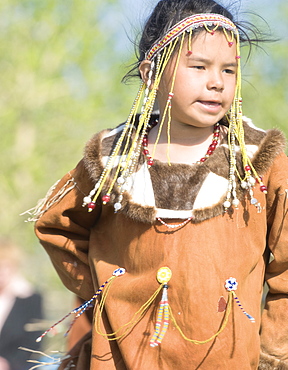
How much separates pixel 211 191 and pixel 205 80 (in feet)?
1.15

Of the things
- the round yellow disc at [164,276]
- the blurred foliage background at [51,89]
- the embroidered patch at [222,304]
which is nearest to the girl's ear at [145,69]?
the round yellow disc at [164,276]

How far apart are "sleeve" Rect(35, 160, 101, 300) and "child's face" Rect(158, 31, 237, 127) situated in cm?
49

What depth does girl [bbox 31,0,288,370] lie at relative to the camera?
80.4 inches

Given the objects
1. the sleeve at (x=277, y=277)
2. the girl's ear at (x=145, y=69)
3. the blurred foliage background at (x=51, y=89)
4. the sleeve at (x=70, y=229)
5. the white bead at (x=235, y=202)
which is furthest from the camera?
the blurred foliage background at (x=51, y=89)

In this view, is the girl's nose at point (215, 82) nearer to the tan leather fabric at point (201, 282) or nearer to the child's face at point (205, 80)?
the child's face at point (205, 80)

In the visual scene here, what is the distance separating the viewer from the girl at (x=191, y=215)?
204cm

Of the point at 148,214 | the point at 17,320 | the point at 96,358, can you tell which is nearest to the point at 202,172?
the point at 148,214

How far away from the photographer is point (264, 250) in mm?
2225

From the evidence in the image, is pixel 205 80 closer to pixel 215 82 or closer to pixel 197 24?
pixel 215 82

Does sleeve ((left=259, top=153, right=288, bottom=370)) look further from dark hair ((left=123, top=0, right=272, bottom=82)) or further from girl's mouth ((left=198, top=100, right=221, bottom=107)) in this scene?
dark hair ((left=123, top=0, right=272, bottom=82))

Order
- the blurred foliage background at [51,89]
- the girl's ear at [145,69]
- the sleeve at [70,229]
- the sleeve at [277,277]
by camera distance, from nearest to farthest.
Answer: the sleeve at [277,277], the girl's ear at [145,69], the sleeve at [70,229], the blurred foliage background at [51,89]

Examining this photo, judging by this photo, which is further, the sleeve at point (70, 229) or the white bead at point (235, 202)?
the sleeve at point (70, 229)

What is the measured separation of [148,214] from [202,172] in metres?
0.22

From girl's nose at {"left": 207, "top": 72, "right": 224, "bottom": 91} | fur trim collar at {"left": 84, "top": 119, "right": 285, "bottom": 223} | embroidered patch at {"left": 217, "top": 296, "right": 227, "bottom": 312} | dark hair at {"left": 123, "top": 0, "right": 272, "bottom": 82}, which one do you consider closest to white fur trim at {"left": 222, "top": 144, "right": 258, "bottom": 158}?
fur trim collar at {"left": 84, "top": 119, "right": 285, "bottom": 223}
